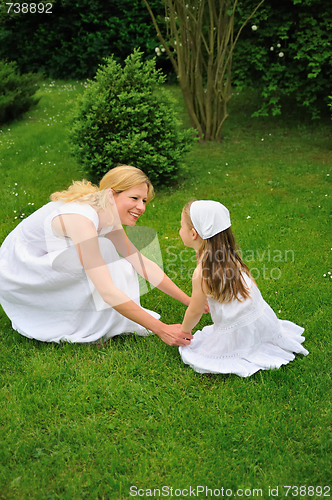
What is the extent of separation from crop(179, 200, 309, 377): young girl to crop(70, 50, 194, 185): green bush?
11.0ft

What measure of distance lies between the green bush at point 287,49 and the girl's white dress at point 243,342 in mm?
6681

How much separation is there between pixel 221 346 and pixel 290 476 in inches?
38.1

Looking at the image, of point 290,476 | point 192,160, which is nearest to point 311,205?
point 192,160

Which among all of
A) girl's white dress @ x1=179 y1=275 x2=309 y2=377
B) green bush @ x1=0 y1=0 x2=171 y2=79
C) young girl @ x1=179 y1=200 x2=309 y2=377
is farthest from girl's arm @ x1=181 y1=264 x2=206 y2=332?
green bush @ x1=0 y1=0 x2=171 y2=79

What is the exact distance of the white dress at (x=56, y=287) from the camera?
3.19 metres

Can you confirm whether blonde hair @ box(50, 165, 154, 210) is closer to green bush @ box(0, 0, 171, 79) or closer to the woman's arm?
the woman's arm

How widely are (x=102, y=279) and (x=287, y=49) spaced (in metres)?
7.77

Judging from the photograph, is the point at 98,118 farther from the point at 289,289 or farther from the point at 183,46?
the point at 289,289

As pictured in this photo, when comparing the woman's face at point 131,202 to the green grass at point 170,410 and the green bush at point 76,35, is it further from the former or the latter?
the green bush at point 76,35

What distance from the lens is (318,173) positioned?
695cm

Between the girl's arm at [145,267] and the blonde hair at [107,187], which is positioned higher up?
the blonde hair at [107,187]

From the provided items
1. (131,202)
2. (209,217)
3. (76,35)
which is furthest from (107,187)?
(76,35)

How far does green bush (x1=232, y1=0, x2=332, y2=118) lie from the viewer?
8320 millimetres

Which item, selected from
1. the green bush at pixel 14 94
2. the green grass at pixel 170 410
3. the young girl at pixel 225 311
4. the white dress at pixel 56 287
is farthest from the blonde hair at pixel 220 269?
the green bush at pixel 14 94
